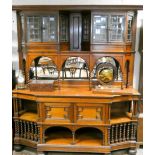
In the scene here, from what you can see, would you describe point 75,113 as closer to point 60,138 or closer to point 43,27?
point 60,138

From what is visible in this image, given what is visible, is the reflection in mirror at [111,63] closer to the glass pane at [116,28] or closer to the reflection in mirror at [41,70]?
the glass pane at [116,28]

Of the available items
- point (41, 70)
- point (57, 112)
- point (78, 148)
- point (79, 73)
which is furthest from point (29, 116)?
point (79, 73)

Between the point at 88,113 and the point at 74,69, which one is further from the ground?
the point at 74,69

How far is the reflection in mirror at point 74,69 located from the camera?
2664 mm

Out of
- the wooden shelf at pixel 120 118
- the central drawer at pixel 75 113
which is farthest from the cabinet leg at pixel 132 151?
the central drawer at pixel 75 113

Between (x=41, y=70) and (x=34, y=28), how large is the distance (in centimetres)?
54

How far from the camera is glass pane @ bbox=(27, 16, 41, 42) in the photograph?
2428mm

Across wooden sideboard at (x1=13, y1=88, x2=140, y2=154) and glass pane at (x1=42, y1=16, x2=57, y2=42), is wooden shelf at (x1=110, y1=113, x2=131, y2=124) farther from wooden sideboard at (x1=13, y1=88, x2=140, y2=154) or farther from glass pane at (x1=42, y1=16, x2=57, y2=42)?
glass pane at (x1=42, y1=16, x2=57, y2=42)

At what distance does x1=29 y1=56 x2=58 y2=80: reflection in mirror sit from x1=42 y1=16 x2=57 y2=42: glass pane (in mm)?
362

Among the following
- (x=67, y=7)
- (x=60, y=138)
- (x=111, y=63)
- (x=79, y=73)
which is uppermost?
(x=67, y=7)

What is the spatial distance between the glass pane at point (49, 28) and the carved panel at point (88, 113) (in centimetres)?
83

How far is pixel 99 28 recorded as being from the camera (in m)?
2.41

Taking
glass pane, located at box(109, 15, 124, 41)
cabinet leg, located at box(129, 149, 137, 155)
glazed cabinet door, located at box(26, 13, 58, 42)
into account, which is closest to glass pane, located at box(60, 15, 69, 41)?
Result: glazed cabinet door, located at box(26, 13, 58, 42)
